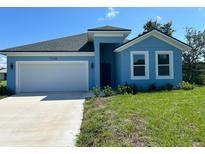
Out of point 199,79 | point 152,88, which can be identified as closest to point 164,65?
point 152,88

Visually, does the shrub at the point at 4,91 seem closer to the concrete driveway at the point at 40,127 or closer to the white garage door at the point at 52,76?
the white garage door at the point at 52,76

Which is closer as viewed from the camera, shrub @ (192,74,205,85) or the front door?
the front door

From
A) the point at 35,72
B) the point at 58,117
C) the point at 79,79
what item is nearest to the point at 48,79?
the point at 35,72

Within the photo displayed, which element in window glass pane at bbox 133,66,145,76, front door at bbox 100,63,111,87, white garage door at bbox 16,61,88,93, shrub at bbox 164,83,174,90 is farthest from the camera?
front door at bbox 100,63,111,87

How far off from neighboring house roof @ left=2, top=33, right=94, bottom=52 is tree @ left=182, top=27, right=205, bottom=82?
43.2ft

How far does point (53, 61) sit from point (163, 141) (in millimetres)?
14712

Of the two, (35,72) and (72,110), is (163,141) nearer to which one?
A: (72,110)

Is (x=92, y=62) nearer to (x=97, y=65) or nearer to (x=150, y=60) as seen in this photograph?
(x=97, y=65)

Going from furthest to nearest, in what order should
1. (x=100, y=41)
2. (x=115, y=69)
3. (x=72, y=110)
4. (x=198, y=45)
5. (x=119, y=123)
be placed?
(x=198, y=45) < (x=115, y=69) < (x=100, y=41) < (x=72, y=110) < (x=119, y=123)

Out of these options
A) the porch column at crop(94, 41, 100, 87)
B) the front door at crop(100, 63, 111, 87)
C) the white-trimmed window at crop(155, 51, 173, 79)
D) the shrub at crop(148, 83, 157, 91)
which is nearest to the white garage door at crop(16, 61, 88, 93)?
the porch column at crop(94, 41, 100, 87)

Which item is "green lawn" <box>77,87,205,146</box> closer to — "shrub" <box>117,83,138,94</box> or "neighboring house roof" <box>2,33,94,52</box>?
"shrub" <box>117,83,138,94</box>

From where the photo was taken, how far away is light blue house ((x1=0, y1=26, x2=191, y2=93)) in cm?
1777

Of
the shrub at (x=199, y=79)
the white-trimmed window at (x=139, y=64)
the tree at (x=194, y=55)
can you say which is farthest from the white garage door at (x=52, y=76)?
the tree at (x=194, y=55)
